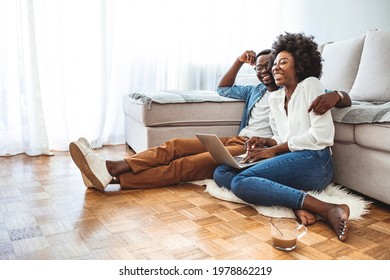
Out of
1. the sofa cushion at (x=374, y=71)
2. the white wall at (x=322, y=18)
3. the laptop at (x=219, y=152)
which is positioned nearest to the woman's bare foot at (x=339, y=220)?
the laptop at (x=219, y=152)

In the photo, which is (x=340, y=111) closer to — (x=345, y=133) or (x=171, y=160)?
(x=345, y=133)

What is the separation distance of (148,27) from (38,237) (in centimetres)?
209

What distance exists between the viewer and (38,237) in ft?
3.98

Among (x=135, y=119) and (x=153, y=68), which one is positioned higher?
(x=153, y=68)

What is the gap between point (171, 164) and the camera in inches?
70.1

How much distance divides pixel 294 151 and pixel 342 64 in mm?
1062

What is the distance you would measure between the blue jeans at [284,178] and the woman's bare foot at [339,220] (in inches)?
4.5

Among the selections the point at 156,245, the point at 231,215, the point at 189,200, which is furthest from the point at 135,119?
the point at 156,245

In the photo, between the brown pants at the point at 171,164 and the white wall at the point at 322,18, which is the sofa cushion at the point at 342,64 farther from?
the white wall at the point at 322,18

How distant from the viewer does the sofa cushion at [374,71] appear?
2.06m

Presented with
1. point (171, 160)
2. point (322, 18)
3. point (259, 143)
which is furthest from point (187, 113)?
point (322, 18)

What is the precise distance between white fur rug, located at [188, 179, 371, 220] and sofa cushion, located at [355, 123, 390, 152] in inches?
8.9

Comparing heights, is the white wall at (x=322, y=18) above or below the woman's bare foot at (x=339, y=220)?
above
